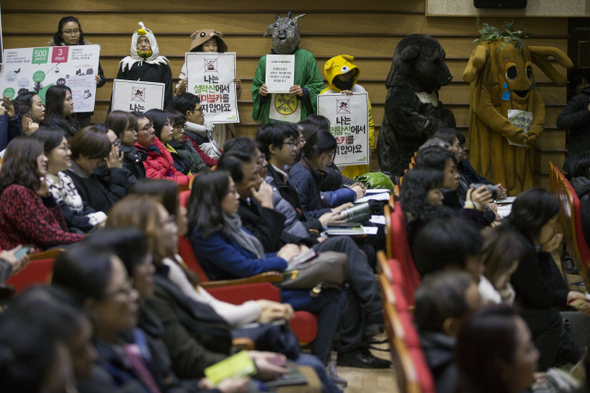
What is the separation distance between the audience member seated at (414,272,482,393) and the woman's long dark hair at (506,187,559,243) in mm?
1095

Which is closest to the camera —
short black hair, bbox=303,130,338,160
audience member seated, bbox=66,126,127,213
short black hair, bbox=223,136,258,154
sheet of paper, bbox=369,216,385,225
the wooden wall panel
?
short black hair, bbox=223,136,258,154

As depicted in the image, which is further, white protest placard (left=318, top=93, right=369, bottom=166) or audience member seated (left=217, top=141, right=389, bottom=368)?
white protest placard (left=318, top=93, right=369, bottom=166)

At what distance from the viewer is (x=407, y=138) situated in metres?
6.37

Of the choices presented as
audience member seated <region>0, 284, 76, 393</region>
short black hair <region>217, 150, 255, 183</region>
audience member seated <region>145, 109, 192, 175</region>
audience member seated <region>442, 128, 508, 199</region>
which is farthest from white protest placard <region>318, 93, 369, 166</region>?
audience member seated <region>0, 284, 76, 393</region>

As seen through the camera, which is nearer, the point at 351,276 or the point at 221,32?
the point at 351,276

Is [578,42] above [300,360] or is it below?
above

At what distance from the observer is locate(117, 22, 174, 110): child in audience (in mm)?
6168

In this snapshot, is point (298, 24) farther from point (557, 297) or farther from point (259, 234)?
point (557, 297)

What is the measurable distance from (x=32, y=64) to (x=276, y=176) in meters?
3.25

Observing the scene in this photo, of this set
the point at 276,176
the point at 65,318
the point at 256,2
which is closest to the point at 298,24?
the point at 256,2

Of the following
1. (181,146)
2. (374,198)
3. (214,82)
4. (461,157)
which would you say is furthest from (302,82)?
(374,198)

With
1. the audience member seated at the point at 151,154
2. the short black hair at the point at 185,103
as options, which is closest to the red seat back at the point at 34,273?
the audience member seated at the point at 151,154

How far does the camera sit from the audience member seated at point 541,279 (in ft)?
8.75

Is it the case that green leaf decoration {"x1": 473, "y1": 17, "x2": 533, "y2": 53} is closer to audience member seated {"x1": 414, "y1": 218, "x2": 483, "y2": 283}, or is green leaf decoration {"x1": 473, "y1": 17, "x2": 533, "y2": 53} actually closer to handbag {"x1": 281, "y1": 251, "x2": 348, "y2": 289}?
handbag {"x1": 281, "y1": 251, "x2": 348, "y2": 289}
